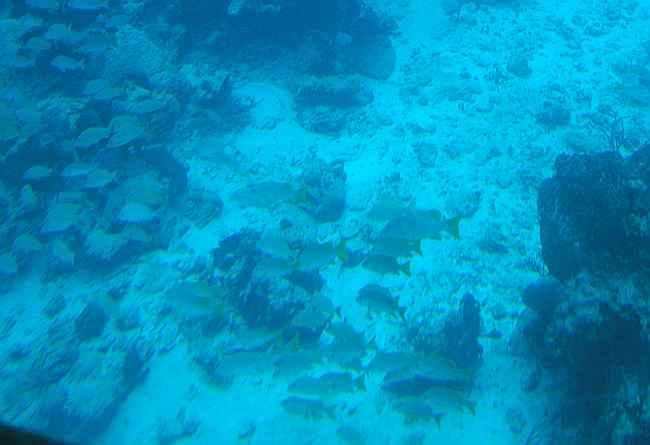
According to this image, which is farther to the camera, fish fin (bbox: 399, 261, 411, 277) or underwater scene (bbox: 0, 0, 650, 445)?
fish fin (bbox: 399, 261, 411, 277)

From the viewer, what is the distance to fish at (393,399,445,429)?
6403mm

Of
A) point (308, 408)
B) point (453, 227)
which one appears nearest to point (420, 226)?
point (453, 227)

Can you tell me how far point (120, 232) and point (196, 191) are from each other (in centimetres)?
167

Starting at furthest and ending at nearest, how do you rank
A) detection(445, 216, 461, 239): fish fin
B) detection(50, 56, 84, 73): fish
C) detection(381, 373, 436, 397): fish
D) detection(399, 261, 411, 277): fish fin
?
detection(50, 56, 84, 73): fish, detection(445, 216, 461, 239): fish fin, detection(399, 261, 411, 277): fish fin, detection(381, 373, 436, 397): fish

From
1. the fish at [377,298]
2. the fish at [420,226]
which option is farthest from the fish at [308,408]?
the fish at [420,226]

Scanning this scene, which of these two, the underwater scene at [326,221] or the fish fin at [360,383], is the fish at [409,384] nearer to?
the underwater scene at [326,221]

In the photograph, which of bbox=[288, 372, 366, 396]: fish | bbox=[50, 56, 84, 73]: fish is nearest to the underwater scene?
bbox=[288, 372, 366, 396]: fish

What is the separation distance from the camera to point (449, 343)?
695 cm

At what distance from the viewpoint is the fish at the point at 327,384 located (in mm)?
6738

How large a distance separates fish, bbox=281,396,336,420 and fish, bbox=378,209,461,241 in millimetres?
2727

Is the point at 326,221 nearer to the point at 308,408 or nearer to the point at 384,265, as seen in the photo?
the point at 384,265

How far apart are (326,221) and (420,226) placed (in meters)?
1.92

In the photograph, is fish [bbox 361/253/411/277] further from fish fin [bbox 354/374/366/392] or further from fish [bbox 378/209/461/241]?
fish fin [bbox 354/374/366/392]

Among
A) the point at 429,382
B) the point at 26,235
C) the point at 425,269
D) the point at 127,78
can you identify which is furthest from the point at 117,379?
the point at 127,78
